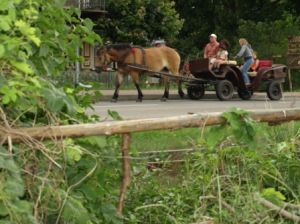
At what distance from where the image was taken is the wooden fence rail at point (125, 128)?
4324mm

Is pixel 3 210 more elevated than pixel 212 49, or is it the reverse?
pixel 212 49

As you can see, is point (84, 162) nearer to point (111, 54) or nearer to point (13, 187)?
point (13, 187)

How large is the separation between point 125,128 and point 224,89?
1737cm

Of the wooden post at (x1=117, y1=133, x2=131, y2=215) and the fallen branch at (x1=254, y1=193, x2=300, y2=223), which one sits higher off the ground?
the wooden post at (x1=117, y1=133, x2=131, y2=215)

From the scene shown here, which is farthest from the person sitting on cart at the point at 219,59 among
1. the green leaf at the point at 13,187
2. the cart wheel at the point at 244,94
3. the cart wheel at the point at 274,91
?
the green leaf at the point at 13,187

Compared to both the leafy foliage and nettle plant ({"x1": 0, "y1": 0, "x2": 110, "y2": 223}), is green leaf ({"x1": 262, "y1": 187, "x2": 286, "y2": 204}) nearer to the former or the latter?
nettle plant ({"x1": 0, "y1": 0, "x2": 110, "y2": 223})

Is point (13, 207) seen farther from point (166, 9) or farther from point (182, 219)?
point (166, 9)

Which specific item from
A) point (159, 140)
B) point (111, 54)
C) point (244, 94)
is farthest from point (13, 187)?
point (244, 94)

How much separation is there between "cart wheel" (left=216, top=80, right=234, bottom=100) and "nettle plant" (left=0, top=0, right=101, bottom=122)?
54.1 ft

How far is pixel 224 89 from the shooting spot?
71.8 feet

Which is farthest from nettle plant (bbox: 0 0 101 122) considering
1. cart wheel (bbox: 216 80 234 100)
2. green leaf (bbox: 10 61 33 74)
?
cart wheel (bbox: 216 80 234 100)

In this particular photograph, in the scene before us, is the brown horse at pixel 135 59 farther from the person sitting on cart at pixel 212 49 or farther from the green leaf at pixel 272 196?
the green leaf at pixel 272 196

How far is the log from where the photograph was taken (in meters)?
4.35

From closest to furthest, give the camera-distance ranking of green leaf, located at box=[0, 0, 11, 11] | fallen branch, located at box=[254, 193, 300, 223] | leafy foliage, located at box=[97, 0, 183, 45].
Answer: green leaf, located at box=[0, 0, 11, 11]
fallen branch, located at box=[254, 193, 300, 223]
leafy foliage, located at box=[97, 0, 183, 45]
